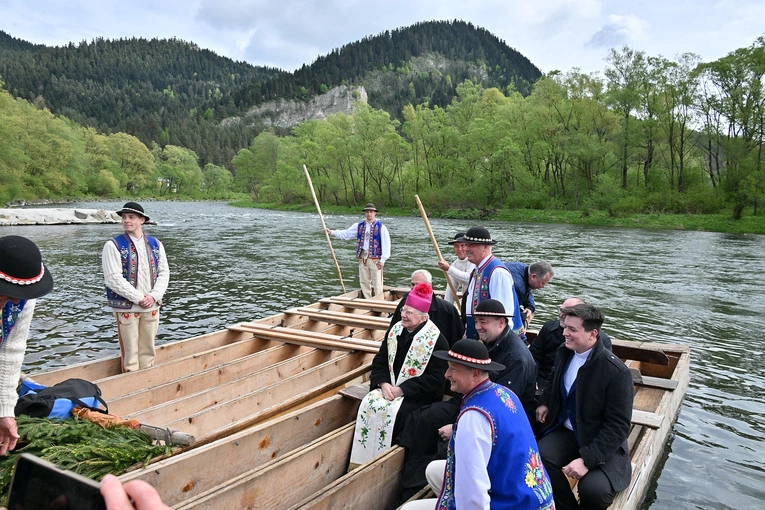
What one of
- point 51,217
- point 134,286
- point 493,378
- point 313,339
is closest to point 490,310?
point 493,378

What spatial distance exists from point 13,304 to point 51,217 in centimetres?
3794

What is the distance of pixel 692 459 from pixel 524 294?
265cm

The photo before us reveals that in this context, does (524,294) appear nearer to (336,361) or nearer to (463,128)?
(336,361)

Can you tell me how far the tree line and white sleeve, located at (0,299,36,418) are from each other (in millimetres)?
38962

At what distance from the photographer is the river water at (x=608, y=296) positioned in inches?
237

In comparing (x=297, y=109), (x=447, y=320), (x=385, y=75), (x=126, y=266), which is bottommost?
(x=447, y=320)

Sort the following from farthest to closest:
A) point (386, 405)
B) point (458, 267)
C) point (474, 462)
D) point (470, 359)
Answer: point (458, 267)
point (386, 405)
point (470, 359)
point (474, 462)

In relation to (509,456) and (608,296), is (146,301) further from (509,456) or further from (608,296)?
(608,296)

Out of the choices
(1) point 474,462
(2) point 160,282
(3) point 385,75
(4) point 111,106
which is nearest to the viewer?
(1) point 474,462

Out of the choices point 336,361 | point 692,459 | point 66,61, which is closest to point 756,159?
point 692,459

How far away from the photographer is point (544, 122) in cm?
4575

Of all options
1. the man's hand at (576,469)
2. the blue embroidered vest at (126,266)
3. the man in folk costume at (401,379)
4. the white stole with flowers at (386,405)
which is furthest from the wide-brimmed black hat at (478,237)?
the blue embroidered vest at (126,266)

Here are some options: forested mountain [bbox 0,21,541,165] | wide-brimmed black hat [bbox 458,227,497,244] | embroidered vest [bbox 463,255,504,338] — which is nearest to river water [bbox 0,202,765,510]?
embroidered vest [bbox 463,255,504,338]

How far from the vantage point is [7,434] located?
9.72 ft
